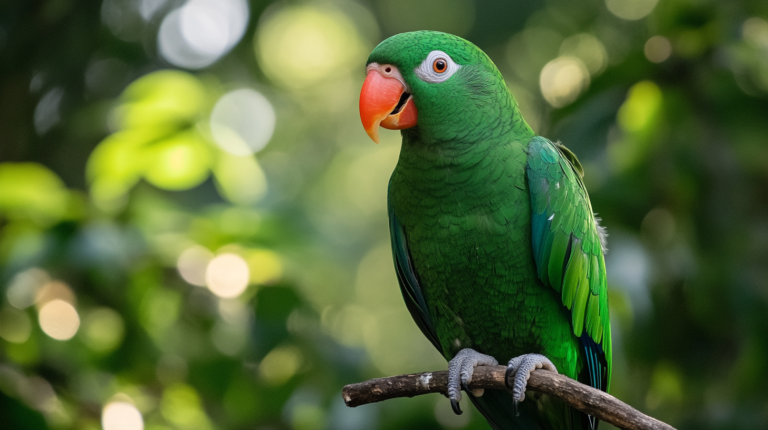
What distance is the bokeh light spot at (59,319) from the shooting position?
311 centimetres

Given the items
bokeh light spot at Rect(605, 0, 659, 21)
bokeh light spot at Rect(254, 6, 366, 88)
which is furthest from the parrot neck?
bokeh light spot at Rect(254, 6, 366, 88)

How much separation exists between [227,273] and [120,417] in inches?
33.3

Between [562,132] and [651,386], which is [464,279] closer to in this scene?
[562,132]

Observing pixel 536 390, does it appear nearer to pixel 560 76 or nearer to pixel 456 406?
pixel 456 406

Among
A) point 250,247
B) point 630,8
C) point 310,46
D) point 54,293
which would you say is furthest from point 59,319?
point 310,46

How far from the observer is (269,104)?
680 cm

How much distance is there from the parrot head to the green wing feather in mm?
254

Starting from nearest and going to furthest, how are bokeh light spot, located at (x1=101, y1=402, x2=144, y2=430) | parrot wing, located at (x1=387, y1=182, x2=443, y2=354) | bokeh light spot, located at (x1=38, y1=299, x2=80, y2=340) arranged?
1. parrot wing, located at (x1=387, y1=182, x2=443, y2=354)
2. bokeh light spot, located at (x1=101, y1=402, x2=144, y2=430)
3. bokeh light spot, located at (x1=38, y1=299, x2=80, y2=340)

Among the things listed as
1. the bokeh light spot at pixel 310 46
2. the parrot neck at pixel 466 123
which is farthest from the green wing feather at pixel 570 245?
the bokeh light spot at pixel 310 46

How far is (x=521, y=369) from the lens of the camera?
175cm

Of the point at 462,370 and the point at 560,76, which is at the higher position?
the point at 560,76

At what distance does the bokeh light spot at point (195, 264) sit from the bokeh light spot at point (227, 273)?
41mm

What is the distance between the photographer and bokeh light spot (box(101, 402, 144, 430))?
2.78 meters

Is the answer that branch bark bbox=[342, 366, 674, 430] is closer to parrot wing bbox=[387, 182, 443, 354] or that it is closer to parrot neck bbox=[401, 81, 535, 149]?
parrot wing bbox=[387, 182, 443, 354]
